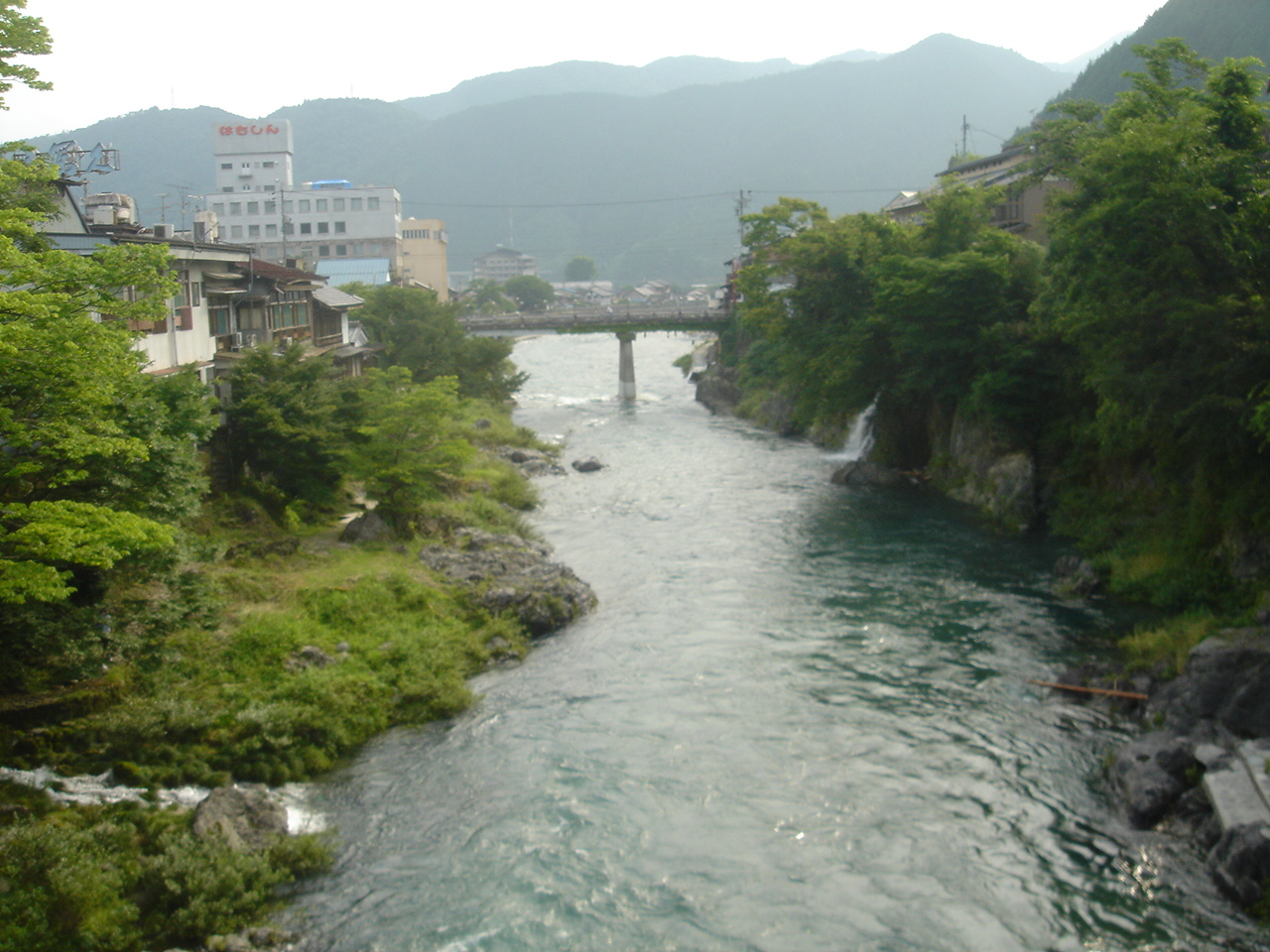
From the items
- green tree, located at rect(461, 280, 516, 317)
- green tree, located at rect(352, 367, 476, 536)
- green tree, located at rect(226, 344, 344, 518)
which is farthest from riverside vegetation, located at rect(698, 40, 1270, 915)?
green tree, located at rect(461, 280, 516, 317)

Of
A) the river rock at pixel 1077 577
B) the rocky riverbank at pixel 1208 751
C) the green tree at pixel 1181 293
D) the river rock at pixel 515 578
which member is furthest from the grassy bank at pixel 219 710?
the green tree at pixel 1181 293

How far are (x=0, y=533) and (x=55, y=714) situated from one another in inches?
164

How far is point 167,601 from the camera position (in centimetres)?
1570

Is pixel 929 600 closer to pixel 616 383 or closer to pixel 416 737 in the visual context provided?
pixel 416 737

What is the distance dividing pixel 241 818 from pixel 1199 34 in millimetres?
91626

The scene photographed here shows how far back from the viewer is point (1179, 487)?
23062 mm

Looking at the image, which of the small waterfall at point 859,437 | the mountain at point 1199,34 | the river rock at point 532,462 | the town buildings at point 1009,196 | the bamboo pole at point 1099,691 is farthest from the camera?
the mountain at point 1199,34

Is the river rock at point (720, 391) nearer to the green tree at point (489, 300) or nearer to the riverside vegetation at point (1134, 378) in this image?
the riverside vegetation at point (1134, 378)

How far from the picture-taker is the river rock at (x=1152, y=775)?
1318 centimetres

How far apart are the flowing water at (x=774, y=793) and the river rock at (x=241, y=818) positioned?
1077 millimetres

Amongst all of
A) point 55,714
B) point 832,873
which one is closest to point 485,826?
point 832,873

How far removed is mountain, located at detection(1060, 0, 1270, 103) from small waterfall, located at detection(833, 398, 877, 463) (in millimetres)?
35743

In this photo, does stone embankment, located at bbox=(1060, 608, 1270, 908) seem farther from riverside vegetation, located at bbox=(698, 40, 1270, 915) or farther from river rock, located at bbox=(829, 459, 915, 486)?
river rock, located at bbox=(829, 459, 915, 486)

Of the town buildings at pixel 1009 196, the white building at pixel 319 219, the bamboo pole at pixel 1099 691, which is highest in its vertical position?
the white building at pixel 319 219
